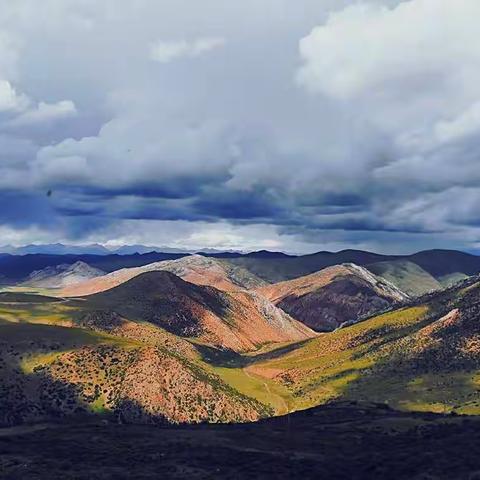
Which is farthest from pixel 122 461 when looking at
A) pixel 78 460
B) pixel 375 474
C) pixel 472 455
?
pixel 472 455

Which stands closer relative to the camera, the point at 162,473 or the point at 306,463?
the point at 162,473

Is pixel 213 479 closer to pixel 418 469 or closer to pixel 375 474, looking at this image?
pixel 375 474

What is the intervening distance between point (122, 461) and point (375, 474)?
66003 mm

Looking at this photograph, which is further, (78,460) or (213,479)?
(78,460)

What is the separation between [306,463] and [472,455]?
45.2 metres

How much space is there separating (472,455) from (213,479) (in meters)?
72.0

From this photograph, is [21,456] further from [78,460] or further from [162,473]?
[162,473]

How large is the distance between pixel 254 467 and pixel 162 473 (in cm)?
2432

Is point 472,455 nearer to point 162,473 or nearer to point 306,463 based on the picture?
point 306,463

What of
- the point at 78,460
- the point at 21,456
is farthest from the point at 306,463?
the point at 21,456

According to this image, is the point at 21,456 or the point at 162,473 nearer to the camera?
the point at 162,473

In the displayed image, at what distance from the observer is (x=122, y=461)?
606 ft

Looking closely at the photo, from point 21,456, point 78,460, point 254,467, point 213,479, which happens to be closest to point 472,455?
point 254,467

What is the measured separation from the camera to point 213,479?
169750 millimetres
